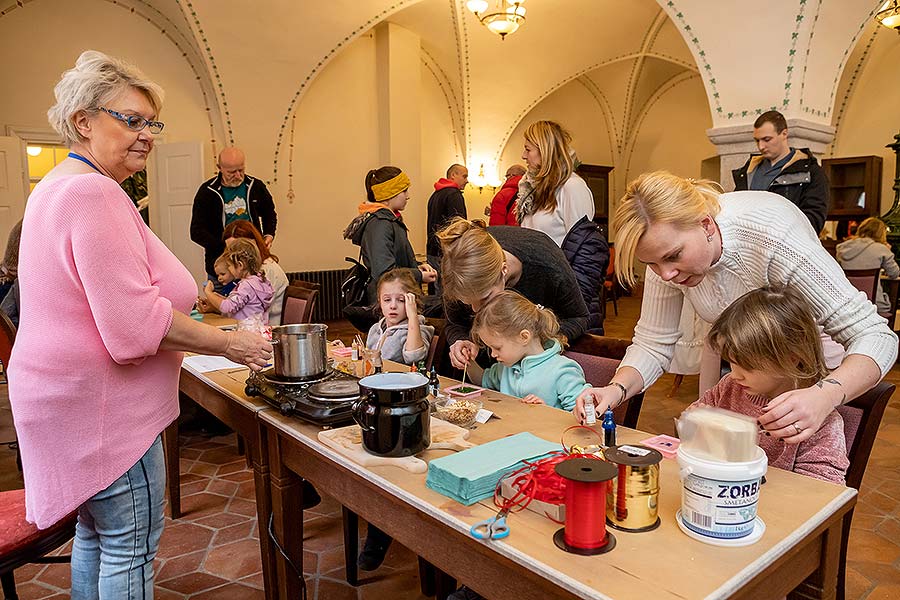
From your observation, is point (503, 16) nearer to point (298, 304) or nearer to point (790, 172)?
point (790, 172)

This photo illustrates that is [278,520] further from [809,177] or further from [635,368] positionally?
[809,177]

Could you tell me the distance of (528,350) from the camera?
2.00 meters

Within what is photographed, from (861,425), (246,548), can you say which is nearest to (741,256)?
(861,425)

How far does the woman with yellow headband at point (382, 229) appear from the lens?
11.3 ft

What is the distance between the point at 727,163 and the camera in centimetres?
462

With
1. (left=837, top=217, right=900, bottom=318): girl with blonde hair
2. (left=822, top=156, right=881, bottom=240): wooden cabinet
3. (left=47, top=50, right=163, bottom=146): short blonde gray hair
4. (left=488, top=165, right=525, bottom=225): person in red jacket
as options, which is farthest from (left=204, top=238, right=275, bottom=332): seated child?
(left=822, top=156, right=881, bottom=240): wooden cabinet

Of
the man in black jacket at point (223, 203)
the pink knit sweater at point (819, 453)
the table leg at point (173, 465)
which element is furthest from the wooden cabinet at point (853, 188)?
the table leg at point (173, 465)

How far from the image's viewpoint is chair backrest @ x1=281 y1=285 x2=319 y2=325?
371 centimetres

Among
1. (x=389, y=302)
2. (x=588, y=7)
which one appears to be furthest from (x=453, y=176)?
(x=389, y=302)

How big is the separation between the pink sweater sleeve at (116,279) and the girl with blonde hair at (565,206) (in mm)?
1972

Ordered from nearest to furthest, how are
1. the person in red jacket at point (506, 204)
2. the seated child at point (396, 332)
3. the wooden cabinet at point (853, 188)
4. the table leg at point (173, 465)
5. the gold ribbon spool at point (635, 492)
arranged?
the gold ribbon spool at point (635, 492)
the seated child at point (396, 332)
the table leg at point (173, 465)
the person in red jacket at point (506, 204)
the wooden cabinet at point (853, 188)

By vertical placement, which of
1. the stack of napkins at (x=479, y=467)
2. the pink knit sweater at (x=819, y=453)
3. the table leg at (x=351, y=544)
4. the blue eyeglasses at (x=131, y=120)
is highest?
the blue eyeglasses at (x=131, y=120)

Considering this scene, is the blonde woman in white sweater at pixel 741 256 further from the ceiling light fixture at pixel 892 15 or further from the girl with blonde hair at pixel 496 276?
the ceiling light fixture at pixel 892 15

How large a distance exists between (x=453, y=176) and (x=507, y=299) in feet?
15.2
